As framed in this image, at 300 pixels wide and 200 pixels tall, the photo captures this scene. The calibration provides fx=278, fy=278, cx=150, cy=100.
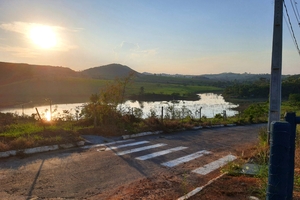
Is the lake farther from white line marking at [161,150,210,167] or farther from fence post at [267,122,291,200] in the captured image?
fence post at [267,122,291,200]

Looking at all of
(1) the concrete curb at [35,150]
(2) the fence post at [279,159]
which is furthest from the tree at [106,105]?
(2) the fence post at [279,159]

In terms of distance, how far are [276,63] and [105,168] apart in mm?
6104

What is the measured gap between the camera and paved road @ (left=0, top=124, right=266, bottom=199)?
5.88 m

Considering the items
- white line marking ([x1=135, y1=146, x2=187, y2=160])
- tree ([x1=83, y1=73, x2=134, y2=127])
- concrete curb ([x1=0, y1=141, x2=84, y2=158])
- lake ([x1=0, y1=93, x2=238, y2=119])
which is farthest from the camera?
lake ([x1=0, y1=93, x2=238, y2=119])

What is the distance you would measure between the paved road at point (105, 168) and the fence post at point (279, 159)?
257 cm

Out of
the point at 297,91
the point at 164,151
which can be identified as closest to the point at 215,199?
the point at 164,151

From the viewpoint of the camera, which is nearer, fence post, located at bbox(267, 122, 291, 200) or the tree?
fence post, located at bbox(267, 122, 291, 200)

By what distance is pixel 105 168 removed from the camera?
7512 millimetres

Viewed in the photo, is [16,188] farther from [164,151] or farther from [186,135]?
[186,135]

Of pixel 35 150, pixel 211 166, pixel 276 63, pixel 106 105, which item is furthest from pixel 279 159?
pixel 106 105

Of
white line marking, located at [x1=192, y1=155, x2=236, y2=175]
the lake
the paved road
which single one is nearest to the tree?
the lake

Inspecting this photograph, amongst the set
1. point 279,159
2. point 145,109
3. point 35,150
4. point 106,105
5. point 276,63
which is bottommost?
point 145,109

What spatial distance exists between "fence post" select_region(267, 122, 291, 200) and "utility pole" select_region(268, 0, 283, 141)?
623 centimetres

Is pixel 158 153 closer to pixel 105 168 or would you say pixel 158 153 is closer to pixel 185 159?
pixel 185 159
